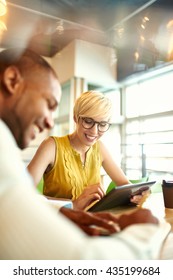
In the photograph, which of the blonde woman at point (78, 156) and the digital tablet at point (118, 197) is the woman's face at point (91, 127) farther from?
the digital tablet at point (118, 197)

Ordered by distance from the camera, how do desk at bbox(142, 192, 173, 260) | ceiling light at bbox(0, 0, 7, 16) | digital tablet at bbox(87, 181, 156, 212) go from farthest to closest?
1. ceiling light at bbox(0, 0, 7, 16)
2. digital tablet at bbox(87, 181, 156, 212)
3. desk at bbox(142, 192, 173, 260)

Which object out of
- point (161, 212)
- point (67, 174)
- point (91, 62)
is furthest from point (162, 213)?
A: point (91, 62)

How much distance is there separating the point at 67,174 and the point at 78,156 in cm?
9

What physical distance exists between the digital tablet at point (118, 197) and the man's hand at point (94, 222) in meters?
0.19

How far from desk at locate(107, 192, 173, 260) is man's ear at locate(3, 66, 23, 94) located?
26 centimetres

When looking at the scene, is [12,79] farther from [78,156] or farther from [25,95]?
[78,156]

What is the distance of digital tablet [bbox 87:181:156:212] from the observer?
50 cm

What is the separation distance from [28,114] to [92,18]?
1192 millimetres

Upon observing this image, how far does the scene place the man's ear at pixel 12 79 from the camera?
0.27 meters

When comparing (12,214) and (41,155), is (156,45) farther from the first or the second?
(12,214)

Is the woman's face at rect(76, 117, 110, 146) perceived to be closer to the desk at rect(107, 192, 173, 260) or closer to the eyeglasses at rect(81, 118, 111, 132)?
the eyeglasses at rect(81, 118, 111, 132)

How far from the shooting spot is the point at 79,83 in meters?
1.22

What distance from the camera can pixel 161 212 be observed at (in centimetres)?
62

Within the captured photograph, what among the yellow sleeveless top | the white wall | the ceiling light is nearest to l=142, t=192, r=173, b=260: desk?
the yellow sleeveless top
